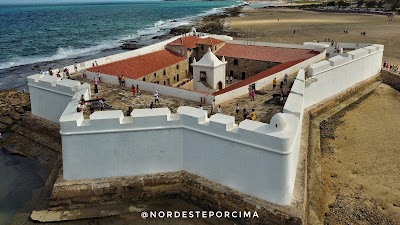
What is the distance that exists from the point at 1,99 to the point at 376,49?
26.5m

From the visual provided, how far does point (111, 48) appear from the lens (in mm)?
53438

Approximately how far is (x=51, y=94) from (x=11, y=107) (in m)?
9.70

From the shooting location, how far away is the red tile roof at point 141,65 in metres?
21.0

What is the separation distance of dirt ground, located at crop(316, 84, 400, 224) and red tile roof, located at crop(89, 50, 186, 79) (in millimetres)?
10997

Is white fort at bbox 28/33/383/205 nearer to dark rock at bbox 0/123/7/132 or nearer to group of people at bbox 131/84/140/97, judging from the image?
group of people at bbox 131/84/140/97

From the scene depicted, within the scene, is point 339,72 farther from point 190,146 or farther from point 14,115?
point 14,115

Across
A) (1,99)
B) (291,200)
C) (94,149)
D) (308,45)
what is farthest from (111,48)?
(291,200)

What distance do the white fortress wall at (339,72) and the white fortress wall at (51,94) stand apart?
432 inches

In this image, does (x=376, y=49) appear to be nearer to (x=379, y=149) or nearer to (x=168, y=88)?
(x=379, y=149)

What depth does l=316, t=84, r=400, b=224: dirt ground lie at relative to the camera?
1243 cm

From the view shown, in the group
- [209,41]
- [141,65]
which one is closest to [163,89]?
[141,65]

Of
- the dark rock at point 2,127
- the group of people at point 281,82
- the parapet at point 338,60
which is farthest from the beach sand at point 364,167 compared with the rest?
the dark rock at point 2,127

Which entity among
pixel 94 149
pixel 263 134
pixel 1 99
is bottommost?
pixel 1 99

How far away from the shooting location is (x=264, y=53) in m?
25.6
